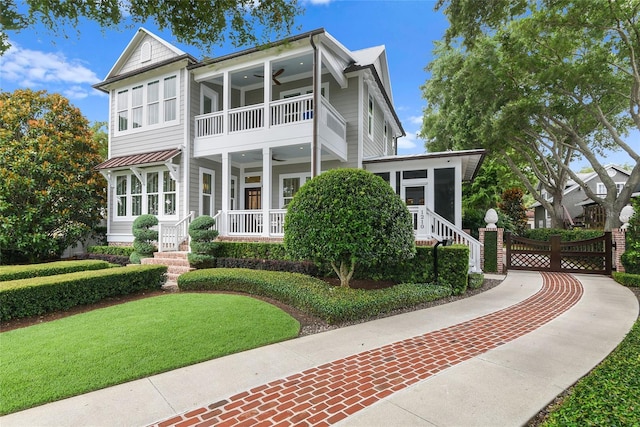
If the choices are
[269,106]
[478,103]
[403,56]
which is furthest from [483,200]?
[269,106]

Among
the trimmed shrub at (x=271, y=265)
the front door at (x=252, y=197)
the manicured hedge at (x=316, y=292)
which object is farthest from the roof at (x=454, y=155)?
the manicured hedge at (x=316, y=292)

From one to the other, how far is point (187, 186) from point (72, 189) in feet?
14.8

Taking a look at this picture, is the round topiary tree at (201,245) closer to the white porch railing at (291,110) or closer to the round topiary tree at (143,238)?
the round topiary tree at (143,238)

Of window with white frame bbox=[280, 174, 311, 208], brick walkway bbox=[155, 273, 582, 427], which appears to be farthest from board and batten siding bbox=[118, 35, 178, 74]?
brick walkway bbox=[155, 273, 582, 427]

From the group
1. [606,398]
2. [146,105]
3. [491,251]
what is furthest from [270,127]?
[606,398]

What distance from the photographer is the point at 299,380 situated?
10.5ft

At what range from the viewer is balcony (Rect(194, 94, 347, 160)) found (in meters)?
10.1

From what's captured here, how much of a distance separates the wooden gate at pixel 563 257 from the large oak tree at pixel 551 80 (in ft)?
20.4

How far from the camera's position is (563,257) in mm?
10602

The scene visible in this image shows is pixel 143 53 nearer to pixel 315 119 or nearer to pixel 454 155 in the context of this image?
pixel 315 119

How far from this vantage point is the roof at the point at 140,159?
37.0ft

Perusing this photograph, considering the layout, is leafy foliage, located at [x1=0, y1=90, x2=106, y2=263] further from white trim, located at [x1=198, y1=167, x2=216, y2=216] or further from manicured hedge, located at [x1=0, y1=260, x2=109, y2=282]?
white trim, located at [x1=198, y1=167, x2=216, y2=216]

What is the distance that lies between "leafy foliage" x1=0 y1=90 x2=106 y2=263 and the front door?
6172mm

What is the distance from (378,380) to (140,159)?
12158mm
